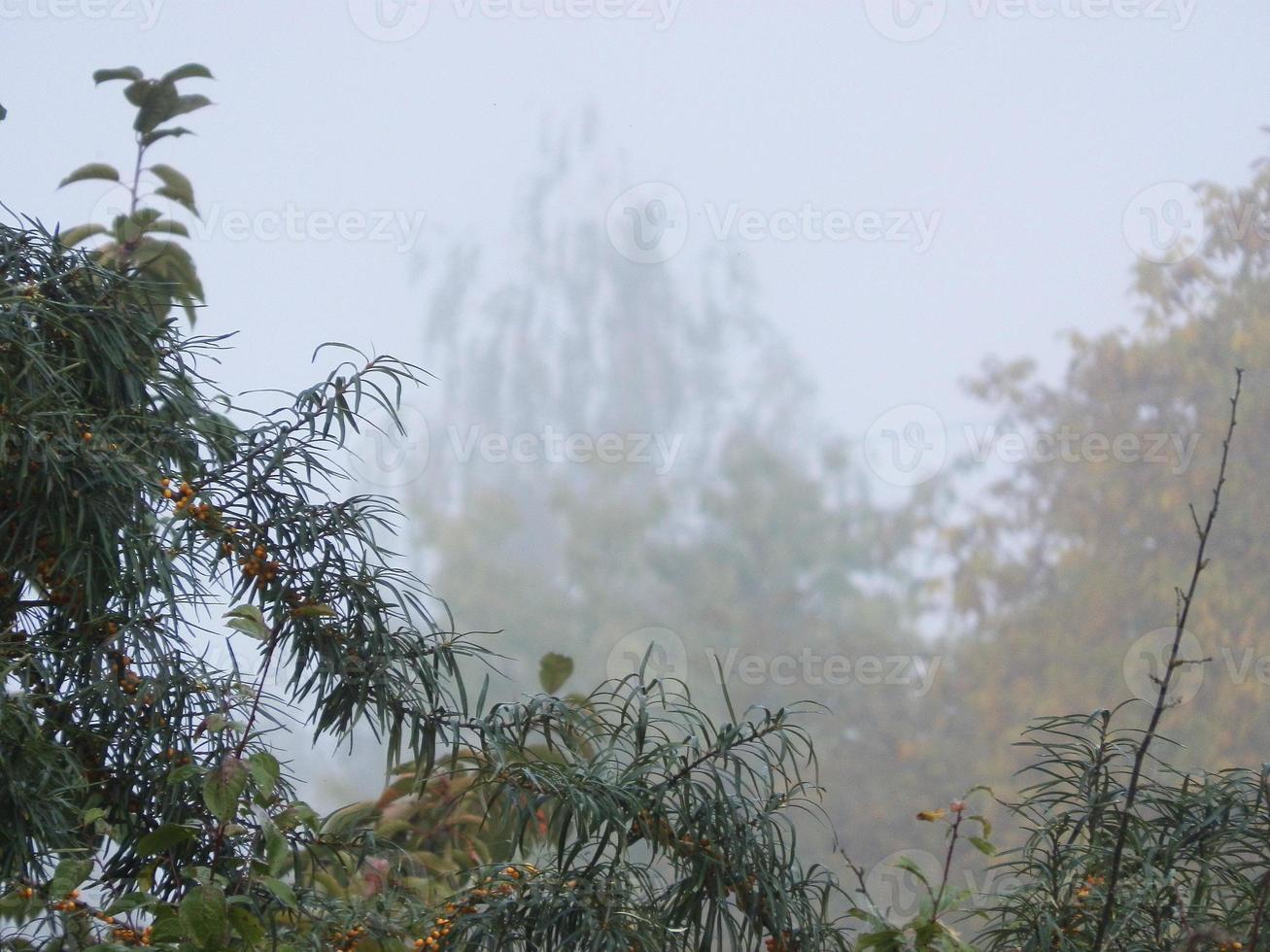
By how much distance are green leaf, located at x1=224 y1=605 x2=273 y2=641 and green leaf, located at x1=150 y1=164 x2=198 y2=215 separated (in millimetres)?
1322

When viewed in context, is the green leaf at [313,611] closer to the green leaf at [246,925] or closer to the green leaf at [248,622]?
the green leaf at [248,622]

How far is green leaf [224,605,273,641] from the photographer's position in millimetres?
809

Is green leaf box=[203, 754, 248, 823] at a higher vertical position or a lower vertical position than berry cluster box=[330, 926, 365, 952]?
higher

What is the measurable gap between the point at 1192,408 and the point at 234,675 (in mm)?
3953

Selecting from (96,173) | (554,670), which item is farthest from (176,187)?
(554,670)

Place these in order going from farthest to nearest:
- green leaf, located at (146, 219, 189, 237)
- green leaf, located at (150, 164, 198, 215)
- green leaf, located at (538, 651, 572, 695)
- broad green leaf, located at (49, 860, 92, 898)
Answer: green leaf, located at (150, 164, 198, 215) → green leaf, located at (146, 219, 189, 237) → green leaf, located at (538, 651, 572, 695) → broad green leaf, located at (49, 860, 92, 898)

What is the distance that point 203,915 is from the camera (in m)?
0.76

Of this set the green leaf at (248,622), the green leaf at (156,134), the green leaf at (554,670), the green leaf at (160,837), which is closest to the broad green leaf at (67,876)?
the green leaf at (160,837)

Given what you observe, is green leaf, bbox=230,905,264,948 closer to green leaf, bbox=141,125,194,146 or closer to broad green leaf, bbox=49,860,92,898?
broad green leaf, bbox=49,860,92,898

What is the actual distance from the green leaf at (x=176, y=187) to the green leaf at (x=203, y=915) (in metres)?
1.46

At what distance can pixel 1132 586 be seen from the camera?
13.1 ft

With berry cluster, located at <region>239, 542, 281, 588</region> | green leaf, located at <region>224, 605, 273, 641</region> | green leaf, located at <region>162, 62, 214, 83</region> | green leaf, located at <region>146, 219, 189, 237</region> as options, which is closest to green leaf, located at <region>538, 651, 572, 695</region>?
berry cluster, located at <region>239, 542, 281, 588</region>

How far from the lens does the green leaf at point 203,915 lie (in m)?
0.75

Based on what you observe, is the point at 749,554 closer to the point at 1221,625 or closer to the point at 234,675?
the point at 1221,625
